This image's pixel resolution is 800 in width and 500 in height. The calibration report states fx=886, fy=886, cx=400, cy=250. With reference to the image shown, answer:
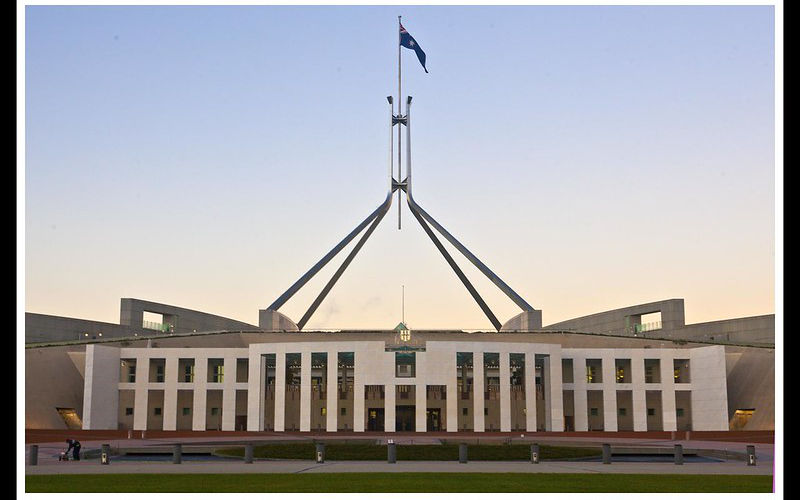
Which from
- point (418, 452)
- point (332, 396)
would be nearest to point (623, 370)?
point (332, 396)

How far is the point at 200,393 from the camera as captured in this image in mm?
56688

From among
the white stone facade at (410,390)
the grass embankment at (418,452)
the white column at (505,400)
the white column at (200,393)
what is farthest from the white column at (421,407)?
the grass embankment at (418,452)

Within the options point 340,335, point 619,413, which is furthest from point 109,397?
point 619,413

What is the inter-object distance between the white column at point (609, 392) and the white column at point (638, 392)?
1.30 meters

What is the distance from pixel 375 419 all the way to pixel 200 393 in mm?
11332

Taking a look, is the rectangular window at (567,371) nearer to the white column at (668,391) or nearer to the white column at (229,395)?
the white column at (668,391)

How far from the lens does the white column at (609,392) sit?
55.9 metres

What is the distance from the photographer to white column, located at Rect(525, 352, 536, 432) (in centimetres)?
5311

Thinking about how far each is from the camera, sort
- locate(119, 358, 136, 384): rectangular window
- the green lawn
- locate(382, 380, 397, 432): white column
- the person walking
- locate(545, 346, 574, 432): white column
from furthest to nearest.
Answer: locate(119, 358, 136, 384): rectangular window
locate(545, 346, 574, 432): white column
locate(382, 380, 397, 432): white column
the person walking
the green lawn

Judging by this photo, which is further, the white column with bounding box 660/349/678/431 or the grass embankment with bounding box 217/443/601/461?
the white column with bounding box 660/349/678/431

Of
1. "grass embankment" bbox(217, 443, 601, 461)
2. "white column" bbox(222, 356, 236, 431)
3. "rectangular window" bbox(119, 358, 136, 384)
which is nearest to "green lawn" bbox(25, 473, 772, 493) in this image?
"grass embankment" bbox(217, 443, 601, 461)

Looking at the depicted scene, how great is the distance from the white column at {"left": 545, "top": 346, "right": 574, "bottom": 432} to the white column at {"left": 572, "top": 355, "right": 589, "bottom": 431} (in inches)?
56.7

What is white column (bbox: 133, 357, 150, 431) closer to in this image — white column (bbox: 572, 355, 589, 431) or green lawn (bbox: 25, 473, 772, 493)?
white column (bbox: 572, 355, 589, 431)
